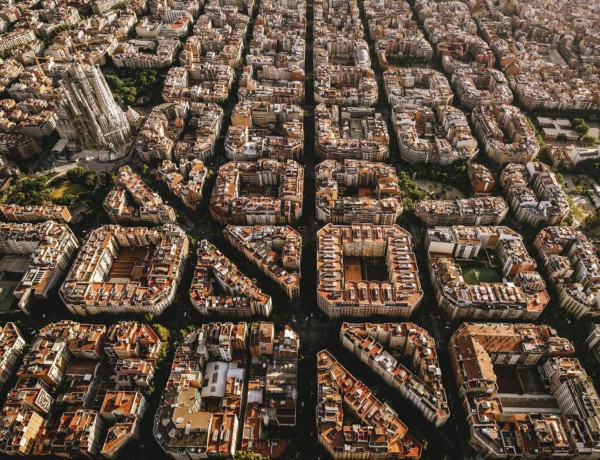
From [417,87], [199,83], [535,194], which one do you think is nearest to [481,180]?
[535,194]

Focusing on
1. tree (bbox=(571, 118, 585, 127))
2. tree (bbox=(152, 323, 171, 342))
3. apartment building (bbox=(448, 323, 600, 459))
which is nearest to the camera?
apartment building (bbox=(448, 323, 600, 459))

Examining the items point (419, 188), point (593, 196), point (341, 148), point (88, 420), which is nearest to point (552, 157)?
point (593, 196)

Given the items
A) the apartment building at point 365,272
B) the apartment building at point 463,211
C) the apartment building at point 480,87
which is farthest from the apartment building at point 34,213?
the apartment building at point 480,87

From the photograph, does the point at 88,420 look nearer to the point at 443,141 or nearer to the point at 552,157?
the point at 443,141

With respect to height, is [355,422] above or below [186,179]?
below

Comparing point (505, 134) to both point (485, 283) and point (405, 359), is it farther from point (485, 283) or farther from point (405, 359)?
point (405, 359)

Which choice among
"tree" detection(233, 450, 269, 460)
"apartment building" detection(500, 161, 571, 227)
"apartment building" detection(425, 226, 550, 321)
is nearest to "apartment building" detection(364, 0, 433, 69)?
"apartment building" detection(500, 161, 571, 227)

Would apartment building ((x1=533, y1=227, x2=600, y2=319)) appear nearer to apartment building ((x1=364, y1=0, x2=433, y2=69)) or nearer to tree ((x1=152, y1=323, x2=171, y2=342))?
tree ((x1=152, y1=323, x2=171, y2=342))

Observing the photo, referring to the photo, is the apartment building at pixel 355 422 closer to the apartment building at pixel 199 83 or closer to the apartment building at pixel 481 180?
the apartment building at pixel 481 180
